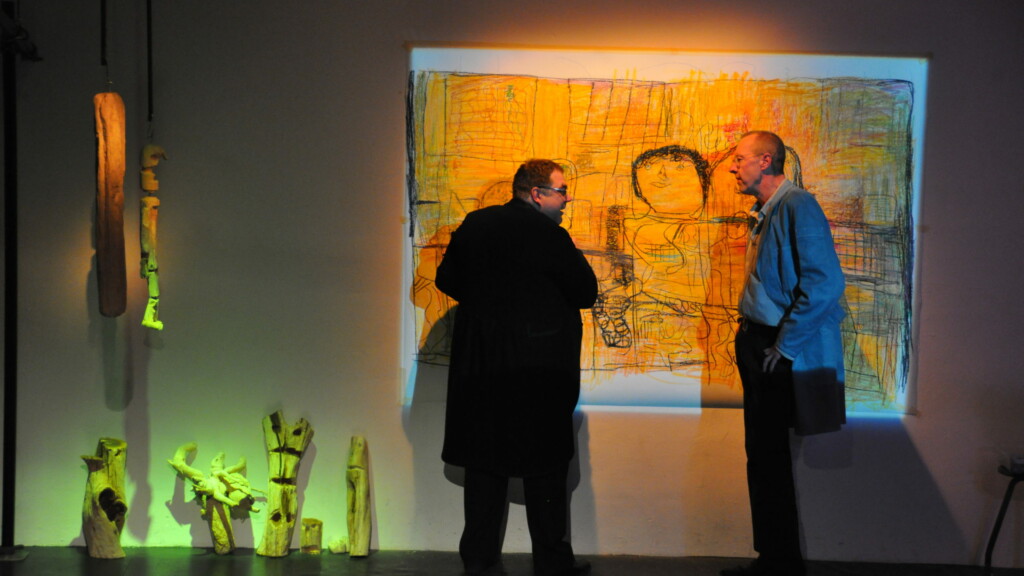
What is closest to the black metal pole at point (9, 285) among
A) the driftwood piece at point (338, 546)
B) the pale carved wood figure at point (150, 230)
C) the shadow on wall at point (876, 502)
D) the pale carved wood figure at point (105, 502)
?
the pale carved wood figure at point (105, 502)

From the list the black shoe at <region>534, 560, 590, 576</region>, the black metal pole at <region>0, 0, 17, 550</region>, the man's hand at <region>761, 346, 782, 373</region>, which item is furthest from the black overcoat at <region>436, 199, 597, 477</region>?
the black metal pole at <region>0, 0, 17, 550</region>

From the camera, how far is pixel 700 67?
143 inches

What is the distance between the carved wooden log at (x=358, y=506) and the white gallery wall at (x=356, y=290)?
0.35 feet

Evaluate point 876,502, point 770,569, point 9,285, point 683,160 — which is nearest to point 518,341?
point 683,160

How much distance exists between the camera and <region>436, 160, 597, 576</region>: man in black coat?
126 inches

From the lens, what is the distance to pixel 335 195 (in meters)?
3.70

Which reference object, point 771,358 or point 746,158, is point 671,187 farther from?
point 771,358

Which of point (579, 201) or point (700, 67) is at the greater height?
point (700, 67)

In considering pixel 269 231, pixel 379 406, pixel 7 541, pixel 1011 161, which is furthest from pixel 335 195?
pixel 1011 161

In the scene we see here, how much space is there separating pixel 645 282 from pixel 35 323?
8.52 feet

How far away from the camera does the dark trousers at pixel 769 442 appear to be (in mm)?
3199

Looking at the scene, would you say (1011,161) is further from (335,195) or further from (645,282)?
(335,195)

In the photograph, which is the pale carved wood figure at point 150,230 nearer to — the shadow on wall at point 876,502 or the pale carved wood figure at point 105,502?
the pale carved wood figure at point 105,502

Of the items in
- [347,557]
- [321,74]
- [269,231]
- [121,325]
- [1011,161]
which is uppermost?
[321,74]
